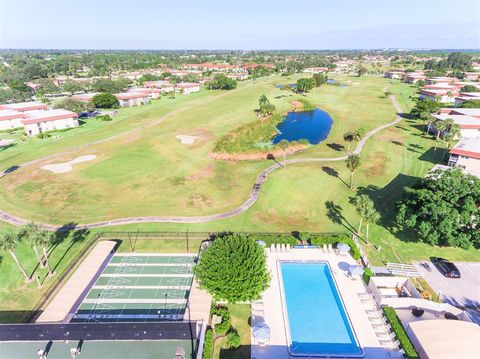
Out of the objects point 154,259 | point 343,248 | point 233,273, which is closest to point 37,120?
point 154,259

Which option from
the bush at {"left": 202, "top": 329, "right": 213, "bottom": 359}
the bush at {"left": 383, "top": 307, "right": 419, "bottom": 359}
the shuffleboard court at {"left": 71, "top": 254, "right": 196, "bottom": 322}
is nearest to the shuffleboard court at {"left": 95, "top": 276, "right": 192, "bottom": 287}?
the shuffleboard court at {"left": 71, "top": 254, "right": 196, "bottom": 322}

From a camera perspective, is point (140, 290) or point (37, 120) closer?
point (140, 290)

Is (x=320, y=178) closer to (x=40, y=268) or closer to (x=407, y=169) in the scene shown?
(x=407, y=169)

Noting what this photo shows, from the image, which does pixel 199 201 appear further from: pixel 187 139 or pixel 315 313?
pixel 187 139

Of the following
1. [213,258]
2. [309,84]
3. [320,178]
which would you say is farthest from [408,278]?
[309,84]

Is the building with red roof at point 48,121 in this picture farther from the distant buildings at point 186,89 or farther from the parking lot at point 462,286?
the parking lot at point 462,286

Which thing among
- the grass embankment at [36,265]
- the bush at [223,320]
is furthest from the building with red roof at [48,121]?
the bush at [223,320]
